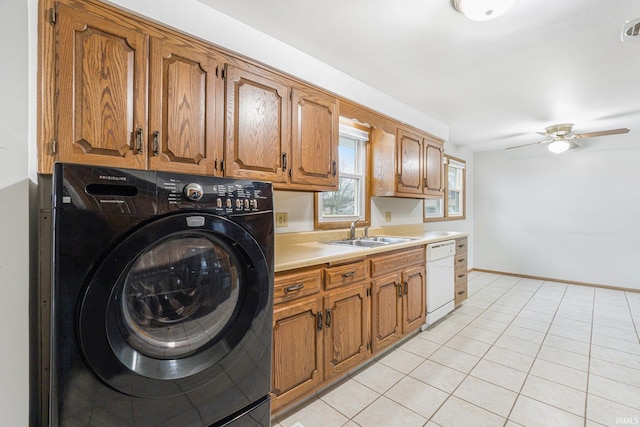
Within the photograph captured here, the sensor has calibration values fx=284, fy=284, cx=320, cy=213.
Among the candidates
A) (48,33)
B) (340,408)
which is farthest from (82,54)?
(340,408)

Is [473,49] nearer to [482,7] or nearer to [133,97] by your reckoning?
[482,7]

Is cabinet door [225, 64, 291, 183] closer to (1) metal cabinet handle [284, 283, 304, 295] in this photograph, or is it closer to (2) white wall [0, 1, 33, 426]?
(1) metal cabinet handle [284, 283, 304, 295]

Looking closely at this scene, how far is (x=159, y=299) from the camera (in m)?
0.97

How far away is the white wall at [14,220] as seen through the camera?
957mm

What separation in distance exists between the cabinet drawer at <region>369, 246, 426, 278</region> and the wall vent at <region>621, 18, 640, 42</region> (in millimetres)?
1861

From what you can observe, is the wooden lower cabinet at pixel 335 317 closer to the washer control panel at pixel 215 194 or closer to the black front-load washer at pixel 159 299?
the black front-load washer at pixel 159 299

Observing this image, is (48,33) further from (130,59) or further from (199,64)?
(199,64)

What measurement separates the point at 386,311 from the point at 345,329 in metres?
0.51

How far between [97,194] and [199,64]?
1005 millimetres

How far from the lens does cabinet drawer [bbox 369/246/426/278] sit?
2.17 metres

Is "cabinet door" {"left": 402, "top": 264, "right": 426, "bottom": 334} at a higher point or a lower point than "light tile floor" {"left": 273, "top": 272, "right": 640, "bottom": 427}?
higher

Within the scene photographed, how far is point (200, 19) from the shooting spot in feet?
4.96

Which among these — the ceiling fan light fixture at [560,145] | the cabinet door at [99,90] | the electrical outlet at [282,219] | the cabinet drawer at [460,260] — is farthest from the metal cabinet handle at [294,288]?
the ceiling fan light fixture at [560,145]

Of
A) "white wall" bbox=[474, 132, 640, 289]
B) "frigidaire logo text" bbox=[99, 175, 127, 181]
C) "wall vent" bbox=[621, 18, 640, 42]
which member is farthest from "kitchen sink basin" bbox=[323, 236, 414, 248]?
"white wall" bbox=[474, 132, 640, 289]
